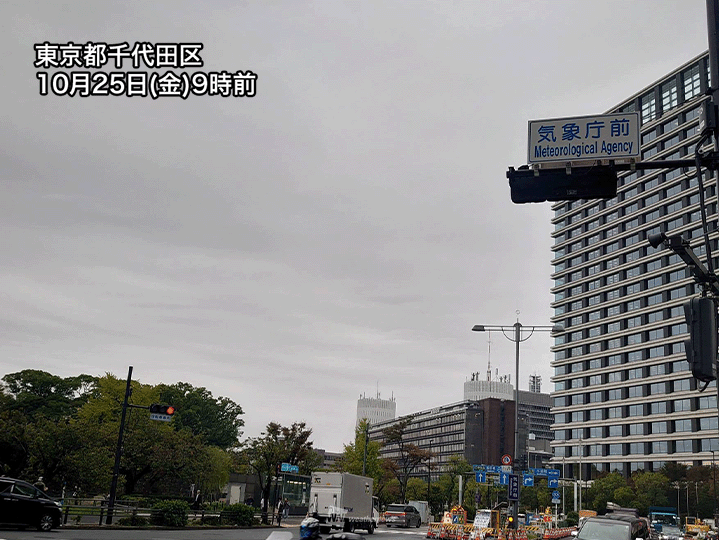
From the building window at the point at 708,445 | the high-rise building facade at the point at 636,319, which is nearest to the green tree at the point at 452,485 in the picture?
the high-rise building facade at the point at 636,319

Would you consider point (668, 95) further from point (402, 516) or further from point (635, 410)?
point (402, 516)

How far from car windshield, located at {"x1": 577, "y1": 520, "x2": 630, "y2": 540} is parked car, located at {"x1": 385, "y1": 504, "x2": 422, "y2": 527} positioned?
112ft

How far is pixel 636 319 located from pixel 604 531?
98.4 m

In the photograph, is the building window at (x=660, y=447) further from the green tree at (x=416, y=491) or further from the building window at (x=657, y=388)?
the green tree at (x=416, y=491)

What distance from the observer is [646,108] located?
370ft

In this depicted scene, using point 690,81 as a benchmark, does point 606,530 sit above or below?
below

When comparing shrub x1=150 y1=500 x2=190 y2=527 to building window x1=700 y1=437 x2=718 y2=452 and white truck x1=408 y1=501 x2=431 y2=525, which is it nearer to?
white truck x1=408 y1=501 x2=431 y2=525

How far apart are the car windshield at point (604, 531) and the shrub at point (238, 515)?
953 inches

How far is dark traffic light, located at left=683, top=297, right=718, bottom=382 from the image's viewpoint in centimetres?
583

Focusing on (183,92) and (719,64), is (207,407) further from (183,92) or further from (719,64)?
(719,64)

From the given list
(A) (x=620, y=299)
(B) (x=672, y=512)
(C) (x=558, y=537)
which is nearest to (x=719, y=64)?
(C) (x=558, y=537)

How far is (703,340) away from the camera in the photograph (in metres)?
5.87

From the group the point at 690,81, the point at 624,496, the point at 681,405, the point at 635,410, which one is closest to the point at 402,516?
the point at 624,496

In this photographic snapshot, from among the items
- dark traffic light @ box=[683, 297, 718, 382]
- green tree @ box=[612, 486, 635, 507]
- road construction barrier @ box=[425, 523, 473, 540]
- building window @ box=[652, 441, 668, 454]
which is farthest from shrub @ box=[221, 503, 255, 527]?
building window @ box=[652, 441, 668, 454]
